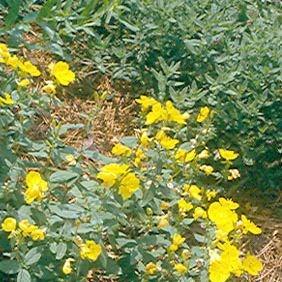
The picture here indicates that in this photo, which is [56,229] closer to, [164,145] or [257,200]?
[164,145]

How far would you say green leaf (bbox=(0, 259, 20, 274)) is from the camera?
1.68 m

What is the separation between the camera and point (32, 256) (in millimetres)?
1695

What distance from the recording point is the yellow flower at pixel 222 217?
1.83 m

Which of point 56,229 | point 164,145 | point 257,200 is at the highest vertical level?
point 164,145

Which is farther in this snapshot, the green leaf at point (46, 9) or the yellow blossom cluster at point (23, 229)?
the green leaf at point (46, 9)

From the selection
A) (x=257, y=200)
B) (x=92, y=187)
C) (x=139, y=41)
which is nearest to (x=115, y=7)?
(x=139, y=41)

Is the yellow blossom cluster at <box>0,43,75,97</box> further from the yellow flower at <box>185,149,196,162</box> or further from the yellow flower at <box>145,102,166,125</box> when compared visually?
the yellow flower at <box>185,149,196,162</box>

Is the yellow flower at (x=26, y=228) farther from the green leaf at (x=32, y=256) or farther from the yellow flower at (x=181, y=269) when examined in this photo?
the yellow flower at (x=181, y=269)

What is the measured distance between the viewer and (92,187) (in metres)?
1.82

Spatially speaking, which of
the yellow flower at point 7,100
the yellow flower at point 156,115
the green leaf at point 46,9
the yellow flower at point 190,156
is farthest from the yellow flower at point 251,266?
the green leaf at point 46,9

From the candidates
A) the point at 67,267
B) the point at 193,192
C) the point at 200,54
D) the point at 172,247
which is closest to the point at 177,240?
the point at 172,247

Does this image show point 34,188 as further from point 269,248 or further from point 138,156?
point 269,248

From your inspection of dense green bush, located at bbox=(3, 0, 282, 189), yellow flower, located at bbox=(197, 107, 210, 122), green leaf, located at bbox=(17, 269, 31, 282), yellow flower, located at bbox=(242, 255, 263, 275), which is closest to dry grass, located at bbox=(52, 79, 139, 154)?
dense green bush, located at bbox=(3, 0, 282, 189)

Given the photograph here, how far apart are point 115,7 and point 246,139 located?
0.59m
